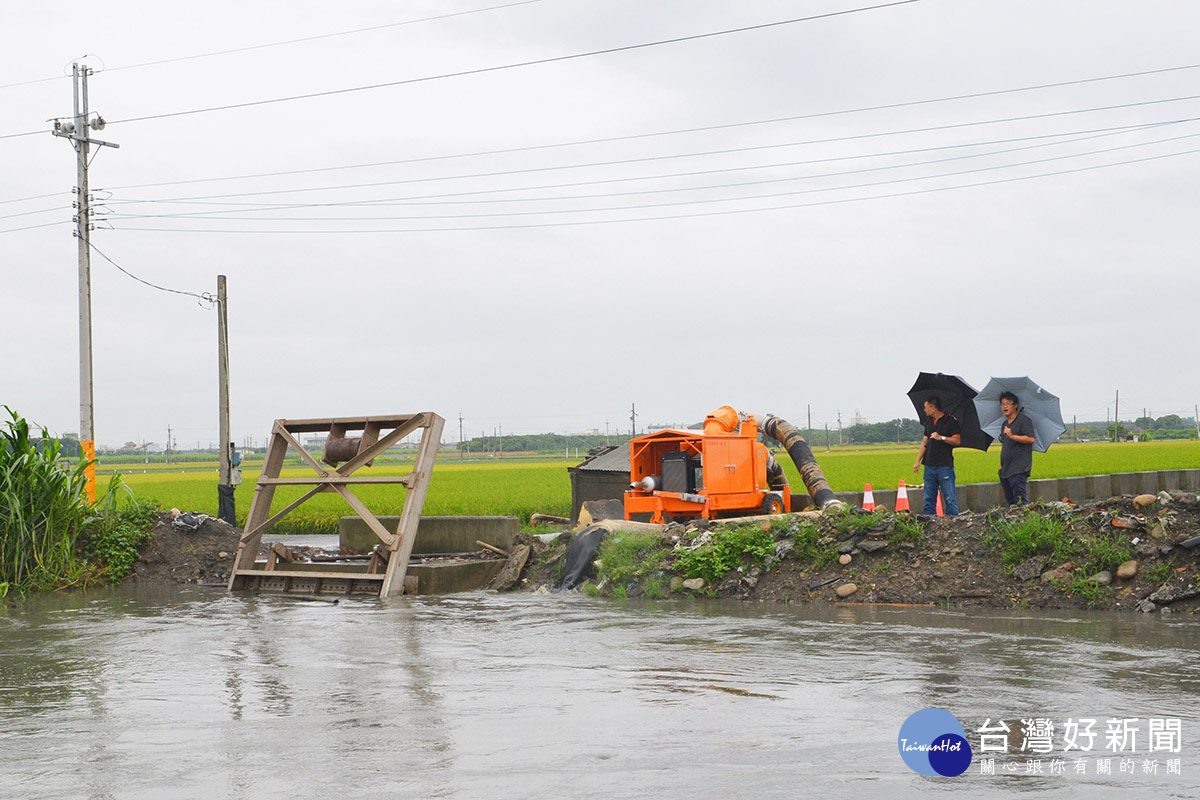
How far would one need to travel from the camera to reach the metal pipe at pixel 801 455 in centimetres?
1841

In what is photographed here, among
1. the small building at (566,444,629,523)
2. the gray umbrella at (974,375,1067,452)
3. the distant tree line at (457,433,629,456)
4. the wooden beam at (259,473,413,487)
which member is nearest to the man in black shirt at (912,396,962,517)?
the gray umbrella at (974,375,1067,452)

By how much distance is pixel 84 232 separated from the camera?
1081 inches

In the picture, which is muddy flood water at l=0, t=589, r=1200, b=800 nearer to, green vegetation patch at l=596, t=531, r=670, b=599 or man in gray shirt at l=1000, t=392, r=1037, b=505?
green vegetation patch at l=596, t=531, r=670, b=599

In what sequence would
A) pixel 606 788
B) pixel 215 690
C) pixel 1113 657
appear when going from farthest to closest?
pixel 1113 657
pixel 215 690
pixel 606 788

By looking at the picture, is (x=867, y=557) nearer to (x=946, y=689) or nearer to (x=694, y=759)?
(x=946, y=689)

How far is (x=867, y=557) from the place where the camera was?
13047 millimetres

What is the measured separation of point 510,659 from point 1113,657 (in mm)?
4777

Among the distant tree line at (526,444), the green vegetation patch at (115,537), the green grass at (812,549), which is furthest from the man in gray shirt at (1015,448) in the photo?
the distant tree line at (526,444)

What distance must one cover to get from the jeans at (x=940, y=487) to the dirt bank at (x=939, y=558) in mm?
2460

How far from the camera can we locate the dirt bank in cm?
1150

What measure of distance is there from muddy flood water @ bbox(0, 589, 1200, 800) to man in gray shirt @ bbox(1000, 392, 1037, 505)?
4079 millimetres

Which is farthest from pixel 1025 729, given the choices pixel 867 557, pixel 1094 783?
pixel 867 557

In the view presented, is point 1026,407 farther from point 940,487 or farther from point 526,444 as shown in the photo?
point 526,444

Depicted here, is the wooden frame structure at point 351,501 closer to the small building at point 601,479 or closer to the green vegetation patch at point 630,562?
the green vegetation patch at point 630,562
